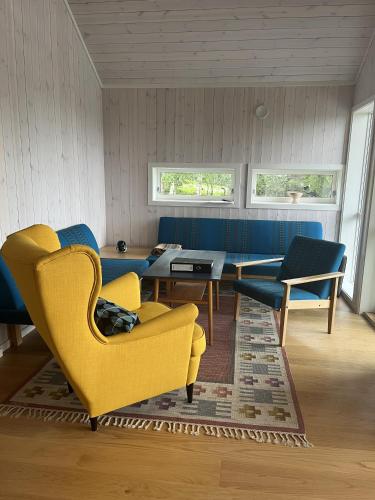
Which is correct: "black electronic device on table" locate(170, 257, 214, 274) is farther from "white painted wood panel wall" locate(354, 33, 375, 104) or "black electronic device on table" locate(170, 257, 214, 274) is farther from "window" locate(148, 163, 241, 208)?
"white painted wood panel wall" locate(354, 33, 375, 104)

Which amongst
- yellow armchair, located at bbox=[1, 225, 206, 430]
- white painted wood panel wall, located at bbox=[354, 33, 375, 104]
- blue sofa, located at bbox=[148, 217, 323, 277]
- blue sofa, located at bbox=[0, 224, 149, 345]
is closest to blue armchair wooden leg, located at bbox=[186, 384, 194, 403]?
yellow armchair, located at bbox=[1, 225, 206, 430]

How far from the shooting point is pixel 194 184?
4.73m

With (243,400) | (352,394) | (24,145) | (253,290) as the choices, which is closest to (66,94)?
(24,145)

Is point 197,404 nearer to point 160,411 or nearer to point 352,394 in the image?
point 160,411

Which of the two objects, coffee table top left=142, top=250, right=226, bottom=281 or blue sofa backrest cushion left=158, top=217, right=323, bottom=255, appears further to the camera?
blue sofa backrest cushion left=158, top=217, right=323, bottom=255

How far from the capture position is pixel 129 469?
1.75 meters

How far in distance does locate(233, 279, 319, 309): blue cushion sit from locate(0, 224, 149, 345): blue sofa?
0.95 metres

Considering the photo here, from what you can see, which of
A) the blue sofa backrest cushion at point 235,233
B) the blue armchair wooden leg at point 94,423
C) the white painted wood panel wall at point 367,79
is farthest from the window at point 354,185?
the blue armchair wooden leg at point 94,423

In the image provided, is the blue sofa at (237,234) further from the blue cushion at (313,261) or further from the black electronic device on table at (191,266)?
the black electronic device on table at (191,266)

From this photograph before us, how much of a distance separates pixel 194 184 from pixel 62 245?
1995 millimetres

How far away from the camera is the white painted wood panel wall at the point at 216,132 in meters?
4.28

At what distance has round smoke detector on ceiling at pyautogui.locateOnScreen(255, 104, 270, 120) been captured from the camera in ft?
14.1

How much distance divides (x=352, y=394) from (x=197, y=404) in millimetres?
944

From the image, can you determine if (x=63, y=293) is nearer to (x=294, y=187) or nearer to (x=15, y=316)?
(x=15, y=316)
